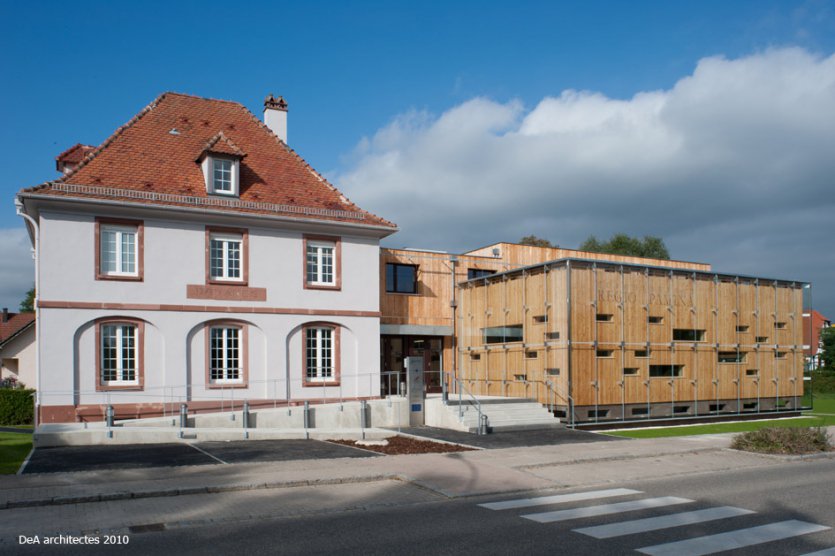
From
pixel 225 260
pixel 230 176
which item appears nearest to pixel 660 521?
pixel 225 260

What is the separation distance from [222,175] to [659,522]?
62.3ft

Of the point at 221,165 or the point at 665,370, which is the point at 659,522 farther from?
the point at 221,165

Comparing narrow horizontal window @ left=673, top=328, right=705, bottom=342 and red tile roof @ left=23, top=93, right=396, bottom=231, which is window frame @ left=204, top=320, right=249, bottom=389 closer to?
red tile roof @ left=23, top=93, right=396, bottom=231

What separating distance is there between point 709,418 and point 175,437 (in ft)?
60.4

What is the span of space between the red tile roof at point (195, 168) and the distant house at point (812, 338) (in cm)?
1891

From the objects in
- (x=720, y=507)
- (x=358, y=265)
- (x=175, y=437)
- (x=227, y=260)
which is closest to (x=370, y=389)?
(x=358, y=265)

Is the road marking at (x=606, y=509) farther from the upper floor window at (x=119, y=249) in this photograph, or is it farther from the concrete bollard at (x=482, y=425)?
the upper floor window at (x=119, y=249)

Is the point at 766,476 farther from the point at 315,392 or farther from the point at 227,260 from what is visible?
the point at 227,260

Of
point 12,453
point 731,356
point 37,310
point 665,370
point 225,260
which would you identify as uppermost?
point 225,260

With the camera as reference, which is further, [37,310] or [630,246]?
[630,246]

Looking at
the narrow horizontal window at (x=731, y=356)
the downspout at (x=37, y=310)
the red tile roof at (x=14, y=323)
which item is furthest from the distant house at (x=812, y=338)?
the red tile roof at (x=14, y=323)

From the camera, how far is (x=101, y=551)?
8.04 m

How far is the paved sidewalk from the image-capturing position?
11.5 m

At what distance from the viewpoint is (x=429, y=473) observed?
1352 cm
